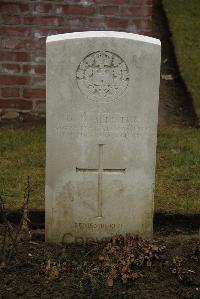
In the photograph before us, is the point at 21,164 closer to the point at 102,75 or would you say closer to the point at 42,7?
the point at 42,7

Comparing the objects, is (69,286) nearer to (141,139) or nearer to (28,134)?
(141,139)

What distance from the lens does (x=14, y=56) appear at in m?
6.48

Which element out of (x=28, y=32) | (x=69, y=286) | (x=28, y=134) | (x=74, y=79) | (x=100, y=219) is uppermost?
(x=28, y=32)

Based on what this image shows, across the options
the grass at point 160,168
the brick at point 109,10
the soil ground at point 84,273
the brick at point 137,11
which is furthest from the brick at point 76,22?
the soil ground at point 84,273

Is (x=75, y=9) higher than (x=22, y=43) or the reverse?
higher

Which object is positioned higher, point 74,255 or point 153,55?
point 153,55

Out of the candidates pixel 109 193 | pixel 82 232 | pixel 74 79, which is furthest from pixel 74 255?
pixel 74 79

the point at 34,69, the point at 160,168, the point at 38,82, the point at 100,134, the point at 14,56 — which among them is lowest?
the point at 160,168

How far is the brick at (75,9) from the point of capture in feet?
20.9

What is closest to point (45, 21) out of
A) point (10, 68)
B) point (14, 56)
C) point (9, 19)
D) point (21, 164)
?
point (9, 19)

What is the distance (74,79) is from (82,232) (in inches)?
42.6

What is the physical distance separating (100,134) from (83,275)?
919mm

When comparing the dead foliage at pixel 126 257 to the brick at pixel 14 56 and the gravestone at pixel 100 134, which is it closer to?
the gravestone at pixel 100 134

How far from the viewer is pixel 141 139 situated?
4082 millimetres
